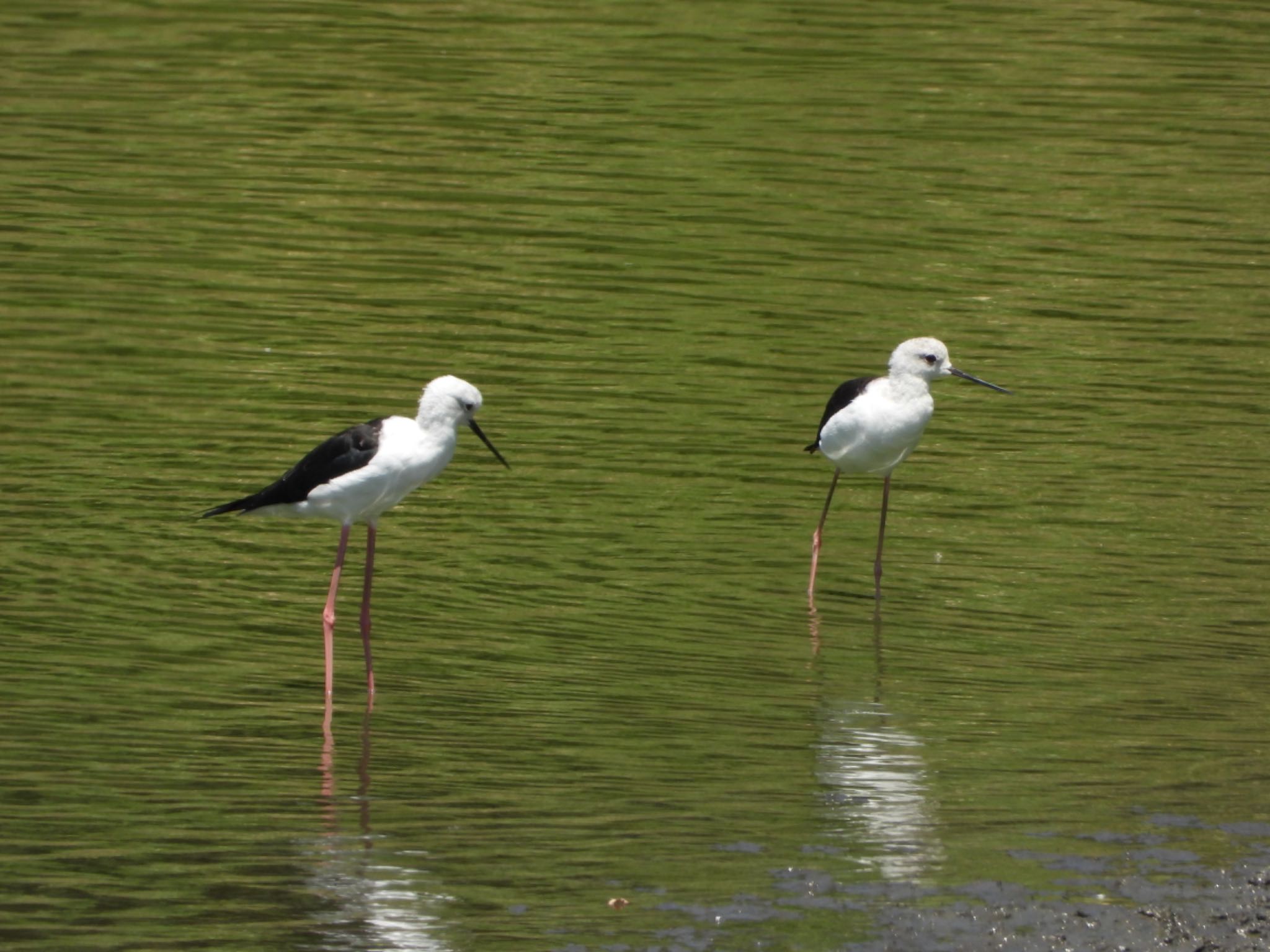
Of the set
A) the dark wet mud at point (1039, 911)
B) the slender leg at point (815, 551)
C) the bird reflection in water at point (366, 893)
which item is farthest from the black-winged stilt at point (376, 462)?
the dark wet mud at point (1039, 911)

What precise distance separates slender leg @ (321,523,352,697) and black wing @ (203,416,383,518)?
293 mm

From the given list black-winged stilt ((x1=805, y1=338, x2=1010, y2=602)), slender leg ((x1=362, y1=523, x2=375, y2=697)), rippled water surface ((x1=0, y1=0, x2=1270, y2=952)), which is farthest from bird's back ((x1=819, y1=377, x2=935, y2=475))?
slender leg ((x1=362, y1=523, x2=375, y2=697))

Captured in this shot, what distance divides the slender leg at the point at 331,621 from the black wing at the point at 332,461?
0.96ft

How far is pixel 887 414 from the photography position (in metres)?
9.70

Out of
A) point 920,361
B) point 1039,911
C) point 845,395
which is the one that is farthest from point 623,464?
point 1039,911

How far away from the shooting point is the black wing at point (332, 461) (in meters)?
7.94

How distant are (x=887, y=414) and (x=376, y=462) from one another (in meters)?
2.75

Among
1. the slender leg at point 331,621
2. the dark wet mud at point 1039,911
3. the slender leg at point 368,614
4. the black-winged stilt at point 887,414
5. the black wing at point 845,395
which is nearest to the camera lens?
the dark wet mud at point 1039,911

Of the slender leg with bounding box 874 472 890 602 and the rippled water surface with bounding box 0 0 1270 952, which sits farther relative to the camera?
the slender leg with bounding box 874 472 890 602

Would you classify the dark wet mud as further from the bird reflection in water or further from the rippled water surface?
the bird reflection in water

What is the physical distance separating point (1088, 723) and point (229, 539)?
13.1 ft

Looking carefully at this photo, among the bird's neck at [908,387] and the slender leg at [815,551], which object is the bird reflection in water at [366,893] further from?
the bird's neck at [908,387]

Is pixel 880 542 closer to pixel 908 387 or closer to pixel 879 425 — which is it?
pixel 879 425

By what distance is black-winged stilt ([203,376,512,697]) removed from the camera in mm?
7910
